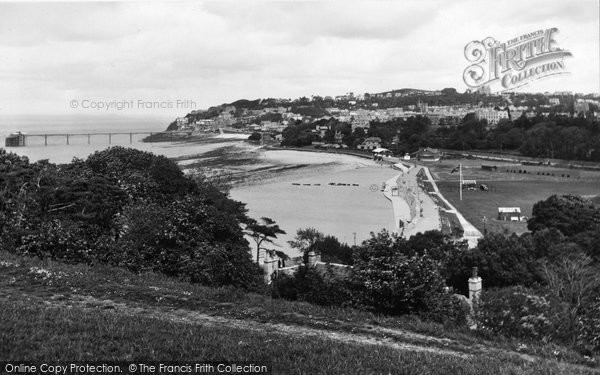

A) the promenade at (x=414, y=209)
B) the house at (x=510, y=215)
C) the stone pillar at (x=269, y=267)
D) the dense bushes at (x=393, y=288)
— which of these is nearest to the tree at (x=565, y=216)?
the promenade at (x=414, y=209)

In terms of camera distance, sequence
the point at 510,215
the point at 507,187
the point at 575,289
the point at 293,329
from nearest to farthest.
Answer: the point at 293,329
the point at 575,289
the point at 510,215
the point at 507,187

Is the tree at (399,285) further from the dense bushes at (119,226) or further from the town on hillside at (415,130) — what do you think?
the town on hillside at (415,130)

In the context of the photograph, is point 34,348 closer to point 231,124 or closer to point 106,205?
point 106,205

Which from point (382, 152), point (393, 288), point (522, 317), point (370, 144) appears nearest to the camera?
point (522, 317)

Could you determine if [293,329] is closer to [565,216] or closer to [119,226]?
[119,226]

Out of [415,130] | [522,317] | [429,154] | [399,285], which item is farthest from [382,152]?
[522,317]

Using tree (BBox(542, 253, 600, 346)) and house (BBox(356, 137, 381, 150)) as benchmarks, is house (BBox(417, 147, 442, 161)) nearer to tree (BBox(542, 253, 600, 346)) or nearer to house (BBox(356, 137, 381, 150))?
house (BBox(356, 137, 381, 150))
